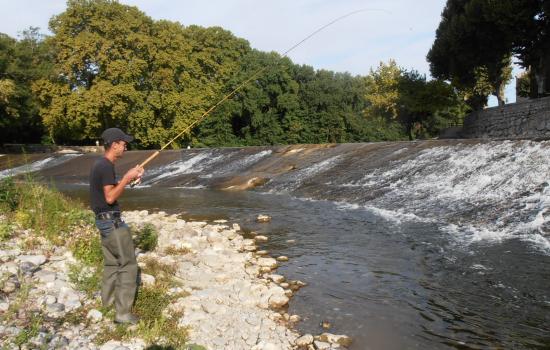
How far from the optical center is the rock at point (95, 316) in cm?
475

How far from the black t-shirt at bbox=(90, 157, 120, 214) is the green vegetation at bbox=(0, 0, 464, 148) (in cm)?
3443

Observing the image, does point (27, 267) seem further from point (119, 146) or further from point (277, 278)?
point (277, 278)

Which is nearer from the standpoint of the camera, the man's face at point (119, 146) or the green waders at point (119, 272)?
the green waders at point (119, 272)

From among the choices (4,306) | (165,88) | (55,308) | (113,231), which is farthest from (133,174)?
(165,88)

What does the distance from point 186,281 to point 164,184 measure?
63.6 feet

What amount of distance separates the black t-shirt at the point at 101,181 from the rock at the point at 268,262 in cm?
379

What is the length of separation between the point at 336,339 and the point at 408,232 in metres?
6.14

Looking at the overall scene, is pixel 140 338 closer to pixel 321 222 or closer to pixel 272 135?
pixel 321 222

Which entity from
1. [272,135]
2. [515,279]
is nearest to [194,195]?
[515,279]

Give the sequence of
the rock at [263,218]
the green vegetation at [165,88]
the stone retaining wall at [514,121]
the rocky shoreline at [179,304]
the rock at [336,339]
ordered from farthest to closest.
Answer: the green vegetation at [165,88] < the stone retaining wall at [514,121] < the rock at [263,218] < the rock at [336,339] < the rocky shoreline at [179,304]

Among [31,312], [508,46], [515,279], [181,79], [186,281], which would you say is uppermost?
[181,79]

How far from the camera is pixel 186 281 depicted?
22.0ft

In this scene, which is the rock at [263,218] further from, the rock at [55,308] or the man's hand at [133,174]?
the rock at [55,308]

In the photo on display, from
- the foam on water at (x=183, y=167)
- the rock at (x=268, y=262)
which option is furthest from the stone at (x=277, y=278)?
the foam on water at (x=183, y=167)
